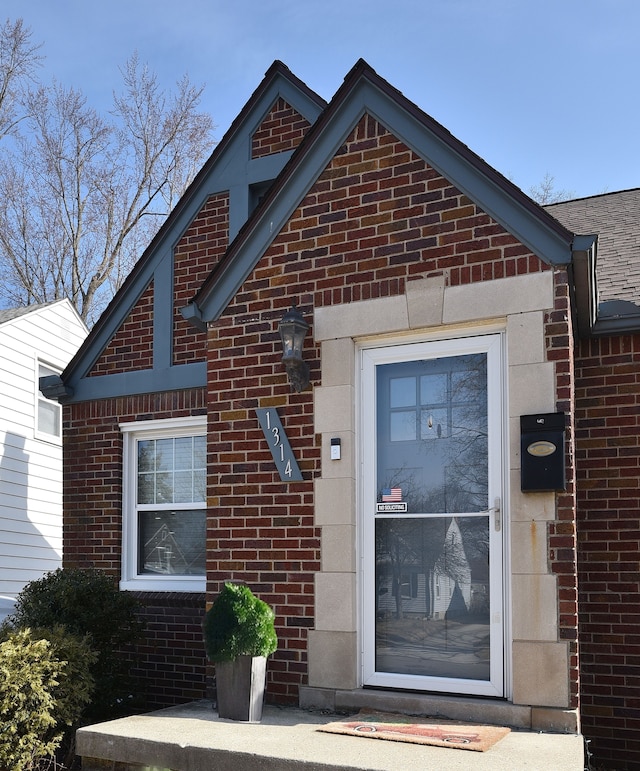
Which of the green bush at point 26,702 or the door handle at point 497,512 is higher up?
the door handle at point 497,512

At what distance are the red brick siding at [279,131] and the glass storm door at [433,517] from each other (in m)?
3.30

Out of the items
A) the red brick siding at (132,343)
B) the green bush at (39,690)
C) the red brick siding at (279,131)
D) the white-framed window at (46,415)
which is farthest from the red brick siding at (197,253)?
the white-framed window at (46,415)

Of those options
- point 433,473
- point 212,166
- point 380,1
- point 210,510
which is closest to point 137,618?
point 210,510

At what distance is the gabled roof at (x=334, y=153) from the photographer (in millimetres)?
5664

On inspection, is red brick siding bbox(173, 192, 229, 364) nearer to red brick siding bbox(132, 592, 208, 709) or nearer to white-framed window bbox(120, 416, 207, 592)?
white-framed window bbox(120, 416, 207, 592)

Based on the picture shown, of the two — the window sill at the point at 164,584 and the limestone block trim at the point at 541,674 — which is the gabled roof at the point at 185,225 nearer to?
the window sill at the point at 164,584

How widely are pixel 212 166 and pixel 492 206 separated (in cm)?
395

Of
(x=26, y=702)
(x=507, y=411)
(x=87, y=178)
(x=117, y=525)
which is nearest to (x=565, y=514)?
(x=507, y=411)

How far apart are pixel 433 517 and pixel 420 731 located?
1394 mm

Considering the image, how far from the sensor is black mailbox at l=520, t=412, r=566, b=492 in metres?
5.31

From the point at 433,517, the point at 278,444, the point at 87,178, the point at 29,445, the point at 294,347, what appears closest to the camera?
the point at 433,517

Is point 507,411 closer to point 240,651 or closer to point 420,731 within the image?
point 420,731

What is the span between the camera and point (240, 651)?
18.1 feet

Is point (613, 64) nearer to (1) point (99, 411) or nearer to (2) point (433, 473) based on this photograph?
(2) point (433, 473)
